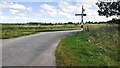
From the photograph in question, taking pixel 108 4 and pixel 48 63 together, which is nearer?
pixel 48 63

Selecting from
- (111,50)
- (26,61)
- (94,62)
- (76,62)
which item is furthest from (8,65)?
(111,50)

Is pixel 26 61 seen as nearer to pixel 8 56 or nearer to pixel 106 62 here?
pixel 8 56

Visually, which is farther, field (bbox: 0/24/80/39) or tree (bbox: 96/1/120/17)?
tree (bbox: 96/1/120/17)

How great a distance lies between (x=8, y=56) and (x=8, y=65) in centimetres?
254

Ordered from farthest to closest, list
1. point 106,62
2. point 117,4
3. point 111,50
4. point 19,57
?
point 117,4 → point 111,50 → point 19,57 → point 106,62

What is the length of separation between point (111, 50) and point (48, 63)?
217 inches

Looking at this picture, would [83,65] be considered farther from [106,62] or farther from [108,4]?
[108,4]

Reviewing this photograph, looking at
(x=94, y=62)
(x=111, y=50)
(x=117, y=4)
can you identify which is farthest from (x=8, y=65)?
(x=117, y=4)

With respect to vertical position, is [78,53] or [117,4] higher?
[117,4]

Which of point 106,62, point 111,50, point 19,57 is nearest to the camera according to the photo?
point 106,62

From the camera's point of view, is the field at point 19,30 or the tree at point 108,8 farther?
the tree at point 108,8

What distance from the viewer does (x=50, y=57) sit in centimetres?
1510

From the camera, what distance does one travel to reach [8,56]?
15273 millimetres

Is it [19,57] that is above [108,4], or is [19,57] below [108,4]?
below
